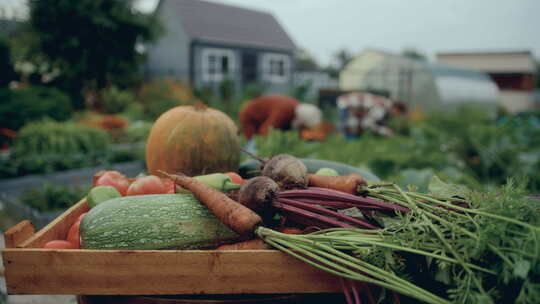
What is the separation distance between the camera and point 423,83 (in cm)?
1623

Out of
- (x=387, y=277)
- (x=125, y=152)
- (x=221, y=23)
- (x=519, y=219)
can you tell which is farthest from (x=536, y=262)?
(x=221, y=23)

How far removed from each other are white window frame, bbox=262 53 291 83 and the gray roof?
0.63 metres

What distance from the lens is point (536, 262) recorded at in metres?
1.09

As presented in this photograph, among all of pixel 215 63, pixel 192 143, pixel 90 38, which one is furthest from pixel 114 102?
pixel 192 143

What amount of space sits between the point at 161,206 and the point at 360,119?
716 cm

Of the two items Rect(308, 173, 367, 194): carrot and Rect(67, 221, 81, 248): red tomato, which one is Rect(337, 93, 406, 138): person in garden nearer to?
Rect(308, 173, 367, 194): carrot

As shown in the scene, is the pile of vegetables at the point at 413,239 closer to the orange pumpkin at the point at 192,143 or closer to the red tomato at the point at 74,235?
the red tomato at the point at 74,235

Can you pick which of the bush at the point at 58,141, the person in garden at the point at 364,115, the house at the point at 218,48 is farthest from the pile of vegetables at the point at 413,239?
the house at the point at 218,48

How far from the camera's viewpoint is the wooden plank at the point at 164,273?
4.37 feet

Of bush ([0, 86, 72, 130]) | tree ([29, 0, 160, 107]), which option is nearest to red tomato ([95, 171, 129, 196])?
bush ([0, 86, 72, 130])

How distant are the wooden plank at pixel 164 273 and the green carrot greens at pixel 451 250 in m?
0.08

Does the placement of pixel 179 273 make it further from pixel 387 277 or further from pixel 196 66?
pixel 196 66

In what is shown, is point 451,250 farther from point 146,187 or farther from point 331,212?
point 146,187

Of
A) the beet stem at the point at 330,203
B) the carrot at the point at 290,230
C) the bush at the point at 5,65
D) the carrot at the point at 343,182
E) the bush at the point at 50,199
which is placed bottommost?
the bush at the point at 50,199
